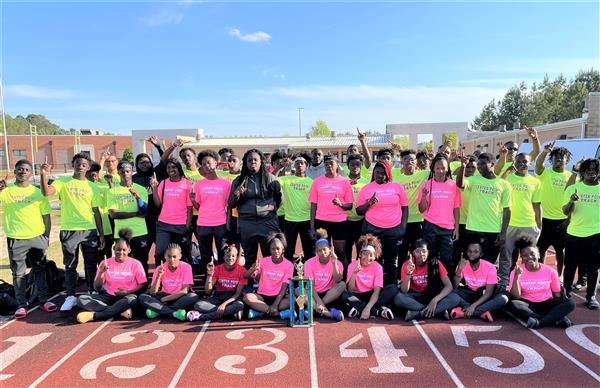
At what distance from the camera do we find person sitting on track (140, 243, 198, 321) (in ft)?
17.1

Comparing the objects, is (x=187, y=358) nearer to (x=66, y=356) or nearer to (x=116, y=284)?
(x=66, y=356)

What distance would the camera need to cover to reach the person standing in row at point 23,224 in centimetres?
542

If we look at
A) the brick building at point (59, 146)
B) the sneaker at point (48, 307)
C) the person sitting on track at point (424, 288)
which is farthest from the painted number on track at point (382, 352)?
the brick building at point (59, 146)

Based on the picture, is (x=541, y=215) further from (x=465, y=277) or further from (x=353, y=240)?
(x=353, y=240)

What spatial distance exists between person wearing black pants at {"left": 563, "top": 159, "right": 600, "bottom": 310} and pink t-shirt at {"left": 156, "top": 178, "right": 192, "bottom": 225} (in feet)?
17.2

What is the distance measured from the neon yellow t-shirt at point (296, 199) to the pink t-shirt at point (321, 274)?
0.84 metres

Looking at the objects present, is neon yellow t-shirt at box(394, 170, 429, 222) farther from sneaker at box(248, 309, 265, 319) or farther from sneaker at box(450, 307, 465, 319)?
sneaker at box(248, 309, 265, 319)

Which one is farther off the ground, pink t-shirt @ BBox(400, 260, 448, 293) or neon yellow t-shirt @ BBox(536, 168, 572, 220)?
neon yellow t-shirt @ BBox(536, 168, 572, 220)

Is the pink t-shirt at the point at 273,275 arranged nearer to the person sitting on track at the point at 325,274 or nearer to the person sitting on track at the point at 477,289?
the person sitting on track at the point at 325,274

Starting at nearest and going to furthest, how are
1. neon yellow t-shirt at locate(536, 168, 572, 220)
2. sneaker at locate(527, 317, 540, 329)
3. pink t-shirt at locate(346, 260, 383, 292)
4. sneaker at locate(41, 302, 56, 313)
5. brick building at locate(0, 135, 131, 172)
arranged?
1. sneaker at locate(527, 317, 540, 329)
2. pink t-shirt at locate(346, 260, 383, 292)
3. sneaker at locate(41, 302, 56, 313)
4. neon yellow t-shirt at locate(536, 168, 572, 220)
5. brick building at locate(0, 135, 131, 172)

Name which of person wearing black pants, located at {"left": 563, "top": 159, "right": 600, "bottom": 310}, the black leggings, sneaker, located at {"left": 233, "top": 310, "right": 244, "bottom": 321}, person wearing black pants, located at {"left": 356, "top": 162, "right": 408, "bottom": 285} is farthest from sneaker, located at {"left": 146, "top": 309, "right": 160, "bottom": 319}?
person wearing black pants, located at {"left": 563, "top": 159, "right": 600, "bottom": 310}

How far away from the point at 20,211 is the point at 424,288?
5435mm

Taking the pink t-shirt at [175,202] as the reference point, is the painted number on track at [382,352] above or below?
below

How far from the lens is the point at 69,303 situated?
555 cm
